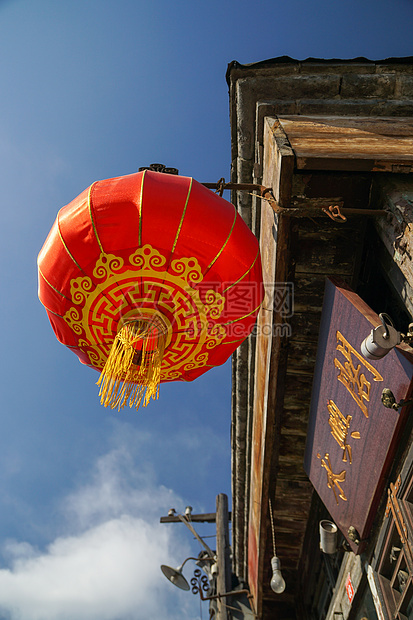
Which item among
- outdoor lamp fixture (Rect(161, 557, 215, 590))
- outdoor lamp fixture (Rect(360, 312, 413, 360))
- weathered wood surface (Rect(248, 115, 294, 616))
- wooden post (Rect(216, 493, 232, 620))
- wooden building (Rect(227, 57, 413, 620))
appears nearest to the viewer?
outdoor lamp fixture (Rect(360, 312, 413, 360))

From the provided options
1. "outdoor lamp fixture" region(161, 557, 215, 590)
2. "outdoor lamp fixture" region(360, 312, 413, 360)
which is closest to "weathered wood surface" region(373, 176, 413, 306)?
"outdoor lamp fixture" region(360, 312, 413, 360)

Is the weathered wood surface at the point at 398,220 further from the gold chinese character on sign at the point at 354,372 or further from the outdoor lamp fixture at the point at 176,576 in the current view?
the outdoor lamp fixture at the point at 176,576

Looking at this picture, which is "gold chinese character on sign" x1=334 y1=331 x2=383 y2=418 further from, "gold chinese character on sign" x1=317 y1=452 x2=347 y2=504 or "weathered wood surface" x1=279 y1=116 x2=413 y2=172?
"weathered wood surface" x1=279 y1=116 x2=413 y2=172

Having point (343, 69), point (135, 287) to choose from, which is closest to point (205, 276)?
point (135, 287)

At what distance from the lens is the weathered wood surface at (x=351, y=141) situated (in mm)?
3518

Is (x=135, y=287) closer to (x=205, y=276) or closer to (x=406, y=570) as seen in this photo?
(x=205, y=276)

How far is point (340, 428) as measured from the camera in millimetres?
3760

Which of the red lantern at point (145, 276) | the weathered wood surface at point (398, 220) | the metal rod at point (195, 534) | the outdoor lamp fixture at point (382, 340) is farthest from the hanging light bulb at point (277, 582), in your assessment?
the metal rod at point (195, 534)

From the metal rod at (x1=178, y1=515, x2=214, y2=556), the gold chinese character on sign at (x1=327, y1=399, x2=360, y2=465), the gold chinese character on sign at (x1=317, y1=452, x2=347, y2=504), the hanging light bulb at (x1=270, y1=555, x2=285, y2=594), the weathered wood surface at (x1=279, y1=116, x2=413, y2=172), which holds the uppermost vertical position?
the weathered wood surface at (x1=279, y1=116, x2=413, y2=172)

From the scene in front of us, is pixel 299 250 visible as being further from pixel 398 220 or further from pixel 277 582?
pixel 277 582

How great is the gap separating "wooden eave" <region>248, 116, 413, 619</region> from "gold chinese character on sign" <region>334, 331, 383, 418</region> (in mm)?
961

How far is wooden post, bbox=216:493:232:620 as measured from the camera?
848cm

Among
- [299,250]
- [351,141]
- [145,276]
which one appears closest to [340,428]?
[299,250]

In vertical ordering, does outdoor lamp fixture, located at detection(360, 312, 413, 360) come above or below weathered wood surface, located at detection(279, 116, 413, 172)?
below
